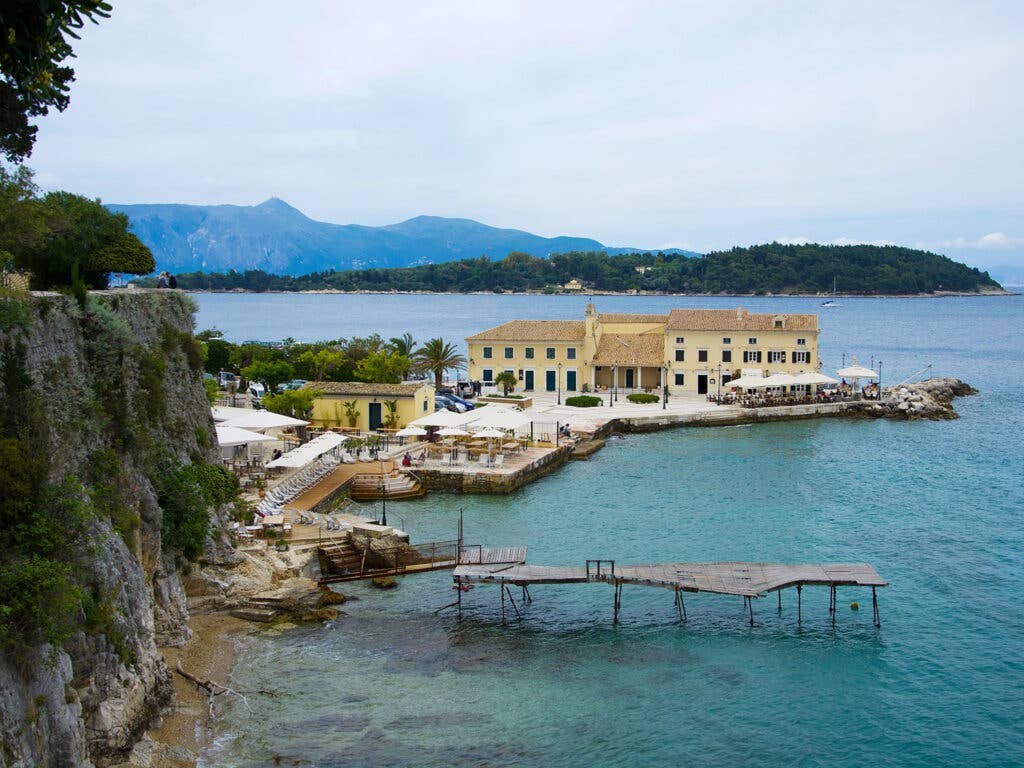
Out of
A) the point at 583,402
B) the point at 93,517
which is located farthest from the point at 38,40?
the point at 583,402

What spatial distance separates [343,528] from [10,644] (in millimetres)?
16488

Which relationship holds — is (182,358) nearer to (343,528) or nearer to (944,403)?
(343,528)

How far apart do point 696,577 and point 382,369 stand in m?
32.4

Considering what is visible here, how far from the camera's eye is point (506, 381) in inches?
2381

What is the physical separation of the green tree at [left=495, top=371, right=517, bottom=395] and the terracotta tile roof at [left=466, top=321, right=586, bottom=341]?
3.18 m

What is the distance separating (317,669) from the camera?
2053 cm

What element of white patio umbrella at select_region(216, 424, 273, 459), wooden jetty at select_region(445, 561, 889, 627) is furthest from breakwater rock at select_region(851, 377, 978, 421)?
white patio umbrella at select_region(216, 424, 273, 459)

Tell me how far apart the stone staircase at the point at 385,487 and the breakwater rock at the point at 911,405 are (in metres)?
33.8

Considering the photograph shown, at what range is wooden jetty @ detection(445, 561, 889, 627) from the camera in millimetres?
23609

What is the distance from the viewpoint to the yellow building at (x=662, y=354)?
62812 mm

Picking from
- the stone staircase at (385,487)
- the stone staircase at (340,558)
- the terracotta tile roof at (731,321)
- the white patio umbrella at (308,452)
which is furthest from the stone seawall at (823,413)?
the stone staircase at (340,558)

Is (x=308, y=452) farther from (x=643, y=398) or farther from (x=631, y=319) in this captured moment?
(x=631, y=319)

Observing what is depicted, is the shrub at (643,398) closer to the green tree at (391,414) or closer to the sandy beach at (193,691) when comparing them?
the green tree at (391,414)

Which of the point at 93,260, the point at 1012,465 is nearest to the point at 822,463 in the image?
the point at 1012,465
